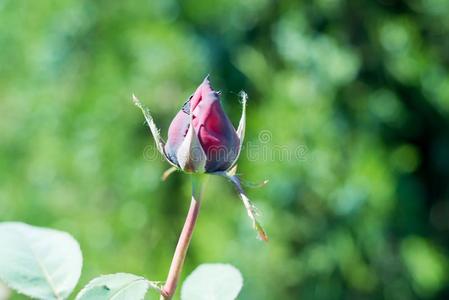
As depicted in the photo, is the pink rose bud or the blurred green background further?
the blurred green background

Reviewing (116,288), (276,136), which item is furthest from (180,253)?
(276,136)

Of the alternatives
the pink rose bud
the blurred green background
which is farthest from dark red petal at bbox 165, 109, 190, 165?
the blurred green background

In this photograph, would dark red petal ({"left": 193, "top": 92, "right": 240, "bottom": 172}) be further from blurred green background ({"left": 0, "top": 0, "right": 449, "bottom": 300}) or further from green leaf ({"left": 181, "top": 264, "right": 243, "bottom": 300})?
blurred green background ({"left": 0, "top": 0, "right": 449, "bottom": 300})

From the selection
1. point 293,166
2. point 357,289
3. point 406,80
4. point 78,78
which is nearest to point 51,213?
point 78,78

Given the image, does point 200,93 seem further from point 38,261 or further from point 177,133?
point 38,261

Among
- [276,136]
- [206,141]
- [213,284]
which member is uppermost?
[206,141]

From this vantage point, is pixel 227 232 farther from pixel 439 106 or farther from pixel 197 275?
pixel 197 275

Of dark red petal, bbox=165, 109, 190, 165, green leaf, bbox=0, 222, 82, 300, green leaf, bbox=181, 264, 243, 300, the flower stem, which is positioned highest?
dark red petal, bbox=165, 109, 190, 165
